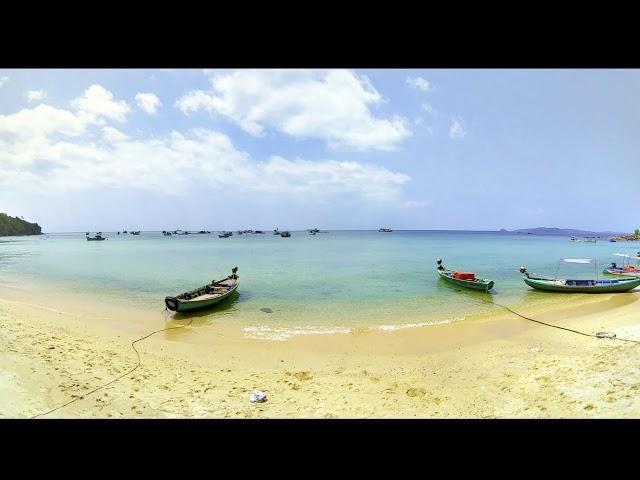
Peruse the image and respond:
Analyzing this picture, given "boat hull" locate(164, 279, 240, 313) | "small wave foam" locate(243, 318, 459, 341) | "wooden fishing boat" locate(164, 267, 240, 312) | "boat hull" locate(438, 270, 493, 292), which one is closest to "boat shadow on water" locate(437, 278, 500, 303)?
"boat hull" locate(438, 270, 493, 292)

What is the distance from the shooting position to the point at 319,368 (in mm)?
10180

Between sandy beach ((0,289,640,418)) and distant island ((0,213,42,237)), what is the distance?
160 metres

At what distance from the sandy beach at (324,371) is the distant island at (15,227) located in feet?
524

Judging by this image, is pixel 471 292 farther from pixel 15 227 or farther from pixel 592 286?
pixel 15 227

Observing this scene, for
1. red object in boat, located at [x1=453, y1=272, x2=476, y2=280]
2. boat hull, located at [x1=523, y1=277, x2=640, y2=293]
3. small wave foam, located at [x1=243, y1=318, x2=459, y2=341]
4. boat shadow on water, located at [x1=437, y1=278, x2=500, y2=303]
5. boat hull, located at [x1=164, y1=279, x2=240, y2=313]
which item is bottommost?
small wave foam, located at [x1=243, y1=318, x2=459, y2=341]

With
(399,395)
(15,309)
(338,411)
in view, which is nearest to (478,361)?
(399,395)

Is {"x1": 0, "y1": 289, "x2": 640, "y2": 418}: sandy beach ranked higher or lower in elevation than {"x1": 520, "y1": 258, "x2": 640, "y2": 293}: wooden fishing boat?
lower

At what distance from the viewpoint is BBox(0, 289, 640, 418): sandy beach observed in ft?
21.9

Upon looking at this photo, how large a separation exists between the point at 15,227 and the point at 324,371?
183 meters

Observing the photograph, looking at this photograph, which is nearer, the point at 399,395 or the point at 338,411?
the point at 338,411

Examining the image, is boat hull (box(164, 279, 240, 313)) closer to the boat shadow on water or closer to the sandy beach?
the sandy beach

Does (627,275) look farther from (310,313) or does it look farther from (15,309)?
(15,309)

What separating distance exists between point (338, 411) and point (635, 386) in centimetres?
599

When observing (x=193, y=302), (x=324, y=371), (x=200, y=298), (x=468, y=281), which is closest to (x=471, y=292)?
(x=468, y=281)
